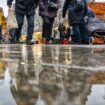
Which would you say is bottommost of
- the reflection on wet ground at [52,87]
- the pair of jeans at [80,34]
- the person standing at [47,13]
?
the pair of jeans at [80,34]

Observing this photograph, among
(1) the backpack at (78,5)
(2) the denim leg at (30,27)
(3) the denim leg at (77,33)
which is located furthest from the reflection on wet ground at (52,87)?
(3) the denim leg at (77,33)

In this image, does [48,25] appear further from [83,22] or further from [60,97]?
[60,97]

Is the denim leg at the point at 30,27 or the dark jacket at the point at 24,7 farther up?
the dark jacket at the point at 24,7

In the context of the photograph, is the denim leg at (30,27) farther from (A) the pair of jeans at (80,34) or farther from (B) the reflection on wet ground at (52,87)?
(B) the reflection on wet ground at (52,87)

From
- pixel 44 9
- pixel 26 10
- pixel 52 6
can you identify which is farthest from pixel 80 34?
pixel 26 10

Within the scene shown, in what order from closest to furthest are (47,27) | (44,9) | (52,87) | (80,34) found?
(52,87), (44,9), (47,27), (80,34)

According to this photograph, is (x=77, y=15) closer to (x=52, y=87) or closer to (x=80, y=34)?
(x=80, y=34)

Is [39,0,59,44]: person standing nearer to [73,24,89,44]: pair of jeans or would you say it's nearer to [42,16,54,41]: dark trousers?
[42,16,54,41]: dark trousers

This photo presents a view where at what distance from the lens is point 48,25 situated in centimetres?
1237

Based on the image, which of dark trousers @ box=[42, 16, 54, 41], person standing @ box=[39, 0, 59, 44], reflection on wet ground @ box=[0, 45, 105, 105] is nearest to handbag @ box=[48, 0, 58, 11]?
person standing @ box=[39, 0, 59, 44]

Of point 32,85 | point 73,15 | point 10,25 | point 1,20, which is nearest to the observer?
point 32,85

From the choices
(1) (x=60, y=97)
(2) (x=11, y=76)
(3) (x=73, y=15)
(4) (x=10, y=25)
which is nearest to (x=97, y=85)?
(1) (x=60, y=97)

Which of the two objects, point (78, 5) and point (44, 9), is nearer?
point (78, 5)

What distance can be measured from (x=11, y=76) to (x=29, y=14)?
28.4ft
